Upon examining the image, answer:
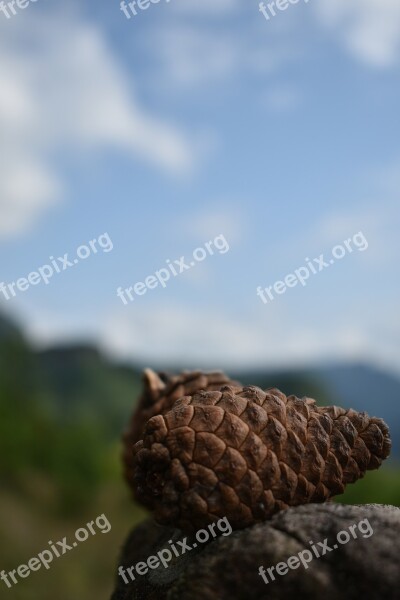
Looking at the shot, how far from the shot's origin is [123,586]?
1.14m

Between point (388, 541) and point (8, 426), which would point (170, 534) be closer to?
point (388, 541)

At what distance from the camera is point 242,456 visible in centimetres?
85

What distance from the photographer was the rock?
0.74 m

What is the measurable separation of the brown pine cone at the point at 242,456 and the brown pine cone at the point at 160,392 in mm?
349

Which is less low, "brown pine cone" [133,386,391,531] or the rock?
"brown pine cone" [133,386,391,531]

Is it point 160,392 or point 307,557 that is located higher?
point 160,392

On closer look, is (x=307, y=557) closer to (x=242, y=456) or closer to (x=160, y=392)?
(x=242, y=456)

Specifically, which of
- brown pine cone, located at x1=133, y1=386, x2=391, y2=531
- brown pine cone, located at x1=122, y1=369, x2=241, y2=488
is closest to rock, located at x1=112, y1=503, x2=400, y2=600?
brown pine cone, located at x1=133, y1=386, x2=391, y2=531

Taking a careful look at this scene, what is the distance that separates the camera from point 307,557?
767mm

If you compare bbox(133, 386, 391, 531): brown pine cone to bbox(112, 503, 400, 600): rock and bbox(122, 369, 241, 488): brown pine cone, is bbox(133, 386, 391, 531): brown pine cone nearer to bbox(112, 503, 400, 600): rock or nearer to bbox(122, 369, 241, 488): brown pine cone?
bbox(112, 503, 400, 600): rock

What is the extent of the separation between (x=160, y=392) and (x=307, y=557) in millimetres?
617

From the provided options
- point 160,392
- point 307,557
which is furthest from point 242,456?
point 160,392

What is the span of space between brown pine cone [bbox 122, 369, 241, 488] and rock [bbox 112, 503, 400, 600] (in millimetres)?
441

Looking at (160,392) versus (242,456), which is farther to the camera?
(160,392)
